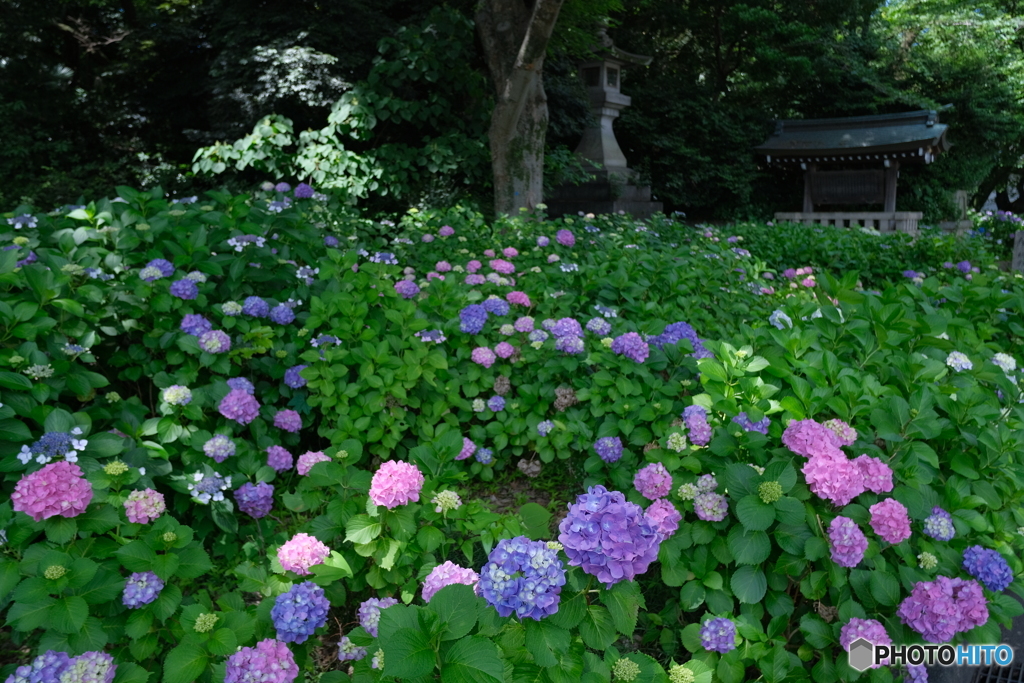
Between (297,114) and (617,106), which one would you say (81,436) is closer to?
(297,114)

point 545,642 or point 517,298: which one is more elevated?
point 545,642

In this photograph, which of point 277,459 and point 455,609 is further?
point 277,459

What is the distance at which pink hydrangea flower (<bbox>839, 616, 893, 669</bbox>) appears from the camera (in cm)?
147

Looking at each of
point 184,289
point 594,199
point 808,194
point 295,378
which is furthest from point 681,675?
point 808,194

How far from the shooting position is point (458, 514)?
1755 millimetres

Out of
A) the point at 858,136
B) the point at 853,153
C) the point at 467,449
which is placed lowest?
the point at 853,153

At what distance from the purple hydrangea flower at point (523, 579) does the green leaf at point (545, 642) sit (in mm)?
47

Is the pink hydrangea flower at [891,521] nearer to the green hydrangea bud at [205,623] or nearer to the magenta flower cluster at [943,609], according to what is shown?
the magenta flower cluster at [943,609]

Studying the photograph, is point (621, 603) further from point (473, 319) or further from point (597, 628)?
point (473, 319)

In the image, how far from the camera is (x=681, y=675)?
4.23ft

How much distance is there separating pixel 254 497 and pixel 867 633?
1.69 meters

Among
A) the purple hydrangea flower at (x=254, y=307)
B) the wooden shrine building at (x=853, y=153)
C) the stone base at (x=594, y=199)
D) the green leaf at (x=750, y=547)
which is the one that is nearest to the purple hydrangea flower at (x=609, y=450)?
the green leaf at (x=750, y=547)

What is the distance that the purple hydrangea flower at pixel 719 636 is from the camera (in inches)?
59.9

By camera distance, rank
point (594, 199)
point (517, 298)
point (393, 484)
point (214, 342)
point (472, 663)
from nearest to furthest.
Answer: point (472, 663) < point (393, 484) < point (214, 342) < point (517, 298) < point (594, 199)
